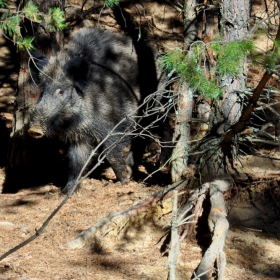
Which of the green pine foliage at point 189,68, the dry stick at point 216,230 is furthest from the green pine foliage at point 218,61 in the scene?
the dry stick at point 216,230

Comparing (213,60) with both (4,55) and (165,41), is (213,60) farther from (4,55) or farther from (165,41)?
(4,55)

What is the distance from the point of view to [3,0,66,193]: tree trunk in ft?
23.5

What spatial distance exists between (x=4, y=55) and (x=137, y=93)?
12.0 feet

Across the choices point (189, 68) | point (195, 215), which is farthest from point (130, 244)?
point (189, 68)

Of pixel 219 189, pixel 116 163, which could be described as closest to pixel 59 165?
pixel 116 163

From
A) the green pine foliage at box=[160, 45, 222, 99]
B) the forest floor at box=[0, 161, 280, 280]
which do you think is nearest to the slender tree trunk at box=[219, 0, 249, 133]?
the forest floor at box=[0, 161, 280, 280]

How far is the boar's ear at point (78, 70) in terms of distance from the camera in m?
6.82

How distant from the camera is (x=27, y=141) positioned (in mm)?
7434

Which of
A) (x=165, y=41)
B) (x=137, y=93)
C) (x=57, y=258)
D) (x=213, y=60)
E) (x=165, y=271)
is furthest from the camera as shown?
(x=165, y=41)

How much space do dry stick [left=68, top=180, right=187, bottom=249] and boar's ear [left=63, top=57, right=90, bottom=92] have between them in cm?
228

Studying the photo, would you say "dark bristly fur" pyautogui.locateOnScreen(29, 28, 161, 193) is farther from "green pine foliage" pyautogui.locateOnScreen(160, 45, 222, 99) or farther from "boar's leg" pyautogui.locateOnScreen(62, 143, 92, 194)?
"green pine foliage" pyautogui.locateOnScreen(160, 45, 222, 99)

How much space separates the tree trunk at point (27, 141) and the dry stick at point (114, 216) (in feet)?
8.62

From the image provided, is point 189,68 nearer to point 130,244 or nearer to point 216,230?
point 216,230

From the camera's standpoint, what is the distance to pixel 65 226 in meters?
5.57
